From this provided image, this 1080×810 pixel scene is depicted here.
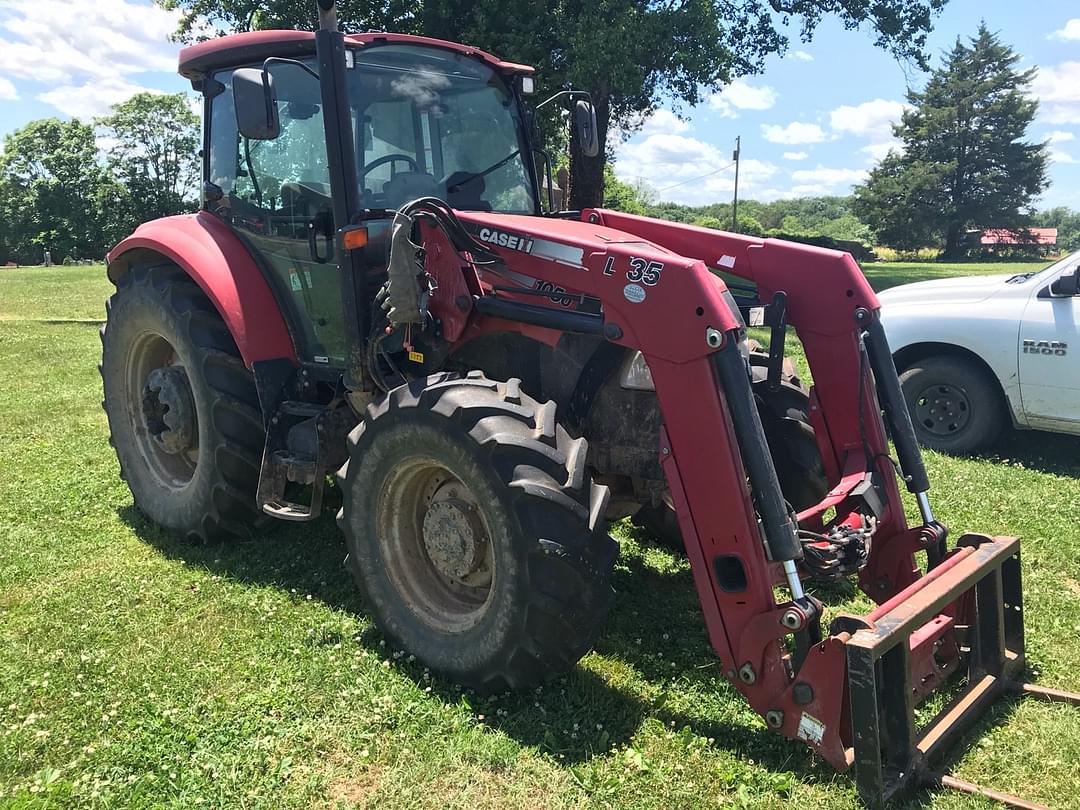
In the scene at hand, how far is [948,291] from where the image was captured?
7.20m

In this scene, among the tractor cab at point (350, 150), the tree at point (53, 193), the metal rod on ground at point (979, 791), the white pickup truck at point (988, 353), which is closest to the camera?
the metal rod on ground at point (979, 791)

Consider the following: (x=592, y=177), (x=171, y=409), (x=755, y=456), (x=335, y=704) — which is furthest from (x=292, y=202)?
(x=592, y=177)

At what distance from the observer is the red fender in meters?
4.49

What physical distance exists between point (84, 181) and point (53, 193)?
210 cm

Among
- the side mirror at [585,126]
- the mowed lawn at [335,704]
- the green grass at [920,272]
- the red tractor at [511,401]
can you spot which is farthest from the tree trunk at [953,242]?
the red tractor at [511,401]

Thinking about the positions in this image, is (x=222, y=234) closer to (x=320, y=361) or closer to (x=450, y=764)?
(x=320, y=361)

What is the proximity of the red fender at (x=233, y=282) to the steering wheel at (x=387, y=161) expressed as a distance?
98 cm

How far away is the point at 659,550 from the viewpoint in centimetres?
487

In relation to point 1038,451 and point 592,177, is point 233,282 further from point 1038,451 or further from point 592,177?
point 592,177

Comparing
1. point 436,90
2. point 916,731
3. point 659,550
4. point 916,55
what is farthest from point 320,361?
point 916,55

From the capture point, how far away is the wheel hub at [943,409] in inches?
273

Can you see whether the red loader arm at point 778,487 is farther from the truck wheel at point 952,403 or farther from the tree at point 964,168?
the tree at point 964,168

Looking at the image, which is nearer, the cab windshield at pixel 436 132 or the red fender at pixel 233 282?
the cab windshield at pixel 436 132

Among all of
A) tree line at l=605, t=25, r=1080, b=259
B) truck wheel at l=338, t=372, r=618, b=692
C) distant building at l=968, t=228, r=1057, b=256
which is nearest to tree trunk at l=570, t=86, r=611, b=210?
truck wheel at l=338, t=372, r=618, b=692
